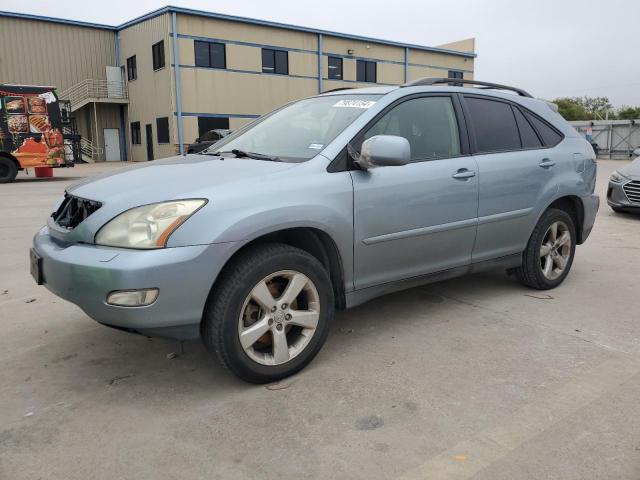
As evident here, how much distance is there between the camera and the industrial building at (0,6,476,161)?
1065 inches

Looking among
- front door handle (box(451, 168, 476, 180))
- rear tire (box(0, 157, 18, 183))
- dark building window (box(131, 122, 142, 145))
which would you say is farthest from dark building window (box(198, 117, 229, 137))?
front door handle (box(451, 168, 476, 180))

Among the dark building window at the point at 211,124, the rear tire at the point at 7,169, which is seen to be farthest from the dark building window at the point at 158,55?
the rear tire at the point at 7,169

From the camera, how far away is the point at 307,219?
3096 mm

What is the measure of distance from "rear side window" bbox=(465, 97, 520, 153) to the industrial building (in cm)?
2438

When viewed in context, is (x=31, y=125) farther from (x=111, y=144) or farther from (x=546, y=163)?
(x=111, y=144)

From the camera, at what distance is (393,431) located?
260 centimetres

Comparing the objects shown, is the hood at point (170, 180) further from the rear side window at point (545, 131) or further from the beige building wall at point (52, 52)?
the beige building wall at point (52, 52)

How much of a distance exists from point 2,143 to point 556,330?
16.6 meters

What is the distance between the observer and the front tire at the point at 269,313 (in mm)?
2846

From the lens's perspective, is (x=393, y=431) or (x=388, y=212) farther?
(x=388, y=212)

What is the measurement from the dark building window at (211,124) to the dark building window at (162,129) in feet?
5.42

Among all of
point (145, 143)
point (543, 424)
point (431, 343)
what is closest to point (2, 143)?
point (145, 143)

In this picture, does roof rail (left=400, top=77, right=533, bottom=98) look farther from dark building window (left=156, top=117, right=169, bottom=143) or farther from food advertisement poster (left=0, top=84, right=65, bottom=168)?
dark building window (left=156, top=117, right=169, bottom=143)

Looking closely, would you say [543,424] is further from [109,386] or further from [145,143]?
[145,143]
